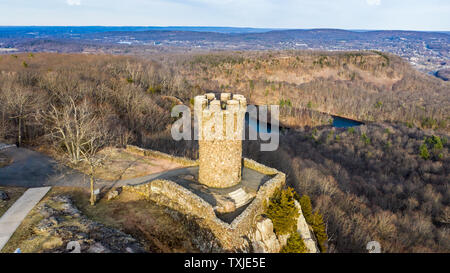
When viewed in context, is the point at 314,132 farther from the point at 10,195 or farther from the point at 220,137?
the point at 10,195

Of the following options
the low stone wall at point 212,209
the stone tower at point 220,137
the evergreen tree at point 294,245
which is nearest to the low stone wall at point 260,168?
the low stone wall at point 212,209

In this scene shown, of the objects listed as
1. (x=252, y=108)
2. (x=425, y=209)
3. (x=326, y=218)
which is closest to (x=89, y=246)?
(x=326, y=218)

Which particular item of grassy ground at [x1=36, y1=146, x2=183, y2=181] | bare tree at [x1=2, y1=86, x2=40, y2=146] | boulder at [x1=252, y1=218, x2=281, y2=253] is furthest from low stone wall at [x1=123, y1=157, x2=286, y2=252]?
bare tree at [x1=2, y1=86, x2=40, y2=146]

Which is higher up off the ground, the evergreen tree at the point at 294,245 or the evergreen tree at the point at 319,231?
the evergreen tree at the point at 294,245

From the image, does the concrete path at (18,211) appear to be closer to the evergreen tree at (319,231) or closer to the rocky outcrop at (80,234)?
the rocky outcrop at (80,234)

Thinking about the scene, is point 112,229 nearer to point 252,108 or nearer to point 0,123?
point 0,123

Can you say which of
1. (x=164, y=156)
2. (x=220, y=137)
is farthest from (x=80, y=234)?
(x=164, y=156)
